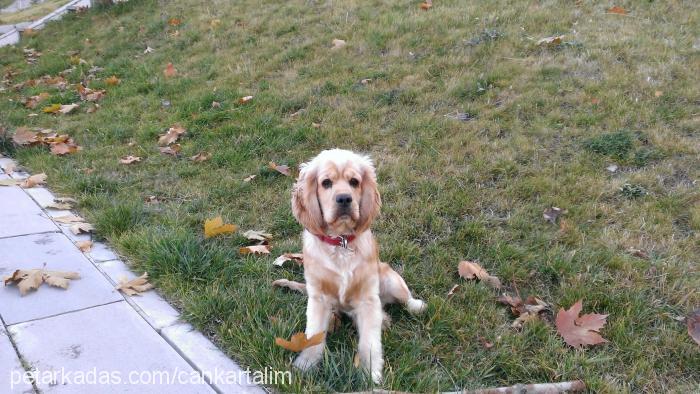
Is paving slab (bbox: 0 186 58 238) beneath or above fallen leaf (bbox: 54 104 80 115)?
above

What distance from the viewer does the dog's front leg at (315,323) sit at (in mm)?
2648

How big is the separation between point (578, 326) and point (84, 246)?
342cm

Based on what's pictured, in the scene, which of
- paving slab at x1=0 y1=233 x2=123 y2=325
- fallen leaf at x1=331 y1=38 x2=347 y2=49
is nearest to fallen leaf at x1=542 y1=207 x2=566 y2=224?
paving slab at x1=0 y1=233 x2=123 y2=325

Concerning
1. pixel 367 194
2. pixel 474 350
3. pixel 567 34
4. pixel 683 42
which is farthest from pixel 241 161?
pixel 683 42

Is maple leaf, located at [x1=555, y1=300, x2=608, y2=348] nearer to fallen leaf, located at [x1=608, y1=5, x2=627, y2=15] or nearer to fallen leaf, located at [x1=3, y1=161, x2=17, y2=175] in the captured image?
fallen leaf, located at [x1=3, y1=161, x2=17, y2=175]

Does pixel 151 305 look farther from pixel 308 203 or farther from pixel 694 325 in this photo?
pixel 694 325

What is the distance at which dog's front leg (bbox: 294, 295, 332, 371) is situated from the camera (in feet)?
8.69

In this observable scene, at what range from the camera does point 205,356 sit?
271cm

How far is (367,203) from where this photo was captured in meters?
2.95

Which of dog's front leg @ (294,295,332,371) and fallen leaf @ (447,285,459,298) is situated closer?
dog's front leg @ (294,295,332,371)

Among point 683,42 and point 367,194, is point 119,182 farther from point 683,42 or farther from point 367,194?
point 683,42

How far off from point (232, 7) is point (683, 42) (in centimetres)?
763

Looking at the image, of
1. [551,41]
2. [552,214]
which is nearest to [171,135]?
[552,214]

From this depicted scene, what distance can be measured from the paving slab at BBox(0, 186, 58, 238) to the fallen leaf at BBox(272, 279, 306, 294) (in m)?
2.03
